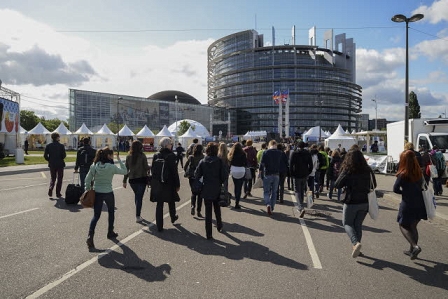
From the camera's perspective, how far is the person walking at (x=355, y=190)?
5.23m

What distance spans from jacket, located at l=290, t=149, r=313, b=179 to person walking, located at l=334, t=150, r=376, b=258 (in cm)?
340

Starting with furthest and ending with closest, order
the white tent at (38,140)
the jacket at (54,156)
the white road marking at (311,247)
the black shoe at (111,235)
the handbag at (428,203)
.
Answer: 1. the white tent at (38,140)
2. the jacket at (54,156)
3. the black shoe at (111,235)
4. the handbag at (428,203)
5. the white road marking at (311,247)

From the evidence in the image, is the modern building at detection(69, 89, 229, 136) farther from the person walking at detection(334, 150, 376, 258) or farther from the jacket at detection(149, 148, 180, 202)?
the person walking at detection(334, 150, 376, 258)

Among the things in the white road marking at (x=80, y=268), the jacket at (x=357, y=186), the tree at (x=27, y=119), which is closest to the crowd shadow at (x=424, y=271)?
the jacket at (x=357, y=186)

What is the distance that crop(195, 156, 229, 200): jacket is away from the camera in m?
6.38

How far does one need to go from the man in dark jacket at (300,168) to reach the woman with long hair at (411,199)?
11.2 ft

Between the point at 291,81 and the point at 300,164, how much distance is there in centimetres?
12576

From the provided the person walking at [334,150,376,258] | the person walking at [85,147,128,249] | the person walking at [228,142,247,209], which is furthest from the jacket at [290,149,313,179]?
the person walking at [85,147,128,249]

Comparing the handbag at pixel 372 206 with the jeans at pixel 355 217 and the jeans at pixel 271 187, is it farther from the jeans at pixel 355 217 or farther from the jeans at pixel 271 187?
the jeans at pixel 271 187

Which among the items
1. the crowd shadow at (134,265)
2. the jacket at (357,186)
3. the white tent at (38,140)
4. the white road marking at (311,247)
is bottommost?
the white road marking at (311,247)

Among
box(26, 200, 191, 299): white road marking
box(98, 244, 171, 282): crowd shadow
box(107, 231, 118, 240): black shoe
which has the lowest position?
box(98, 244, 171, 282): crowd shadow

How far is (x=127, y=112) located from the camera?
111562 mm

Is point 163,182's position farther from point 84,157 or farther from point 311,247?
point 84,157

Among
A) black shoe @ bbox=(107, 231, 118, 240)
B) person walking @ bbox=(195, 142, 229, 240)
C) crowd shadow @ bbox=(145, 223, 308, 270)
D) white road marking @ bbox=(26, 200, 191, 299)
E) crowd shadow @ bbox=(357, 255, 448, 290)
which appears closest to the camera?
white road marking @ bbox=(26, 200, 191, 299)
